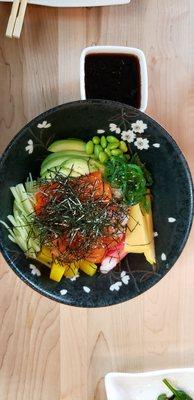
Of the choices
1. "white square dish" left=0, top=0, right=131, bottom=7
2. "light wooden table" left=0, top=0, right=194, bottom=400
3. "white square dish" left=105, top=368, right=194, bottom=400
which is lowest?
"white square dish" left=105, top=368, right=194, bottom=400

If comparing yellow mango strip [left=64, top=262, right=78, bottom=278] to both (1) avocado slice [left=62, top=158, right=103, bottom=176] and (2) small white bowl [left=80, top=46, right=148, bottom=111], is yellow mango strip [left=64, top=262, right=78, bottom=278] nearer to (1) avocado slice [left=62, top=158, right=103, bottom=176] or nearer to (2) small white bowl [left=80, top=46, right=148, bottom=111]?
(1) avocado slice [left=62, top=158, right=103, bottom=176]

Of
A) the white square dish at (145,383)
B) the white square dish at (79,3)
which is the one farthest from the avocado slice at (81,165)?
the white square dish at (145,383)

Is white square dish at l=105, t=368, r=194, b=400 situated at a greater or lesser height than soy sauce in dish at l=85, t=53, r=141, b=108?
lesser

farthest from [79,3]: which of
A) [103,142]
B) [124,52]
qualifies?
[103,142]

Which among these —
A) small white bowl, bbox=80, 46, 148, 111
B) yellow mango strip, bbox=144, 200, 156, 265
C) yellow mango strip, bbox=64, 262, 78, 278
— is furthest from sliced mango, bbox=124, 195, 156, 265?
small white bowl, bbox=80, 46, 148, 111

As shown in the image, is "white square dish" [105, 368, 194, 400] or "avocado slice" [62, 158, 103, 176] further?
"white square dish" [105, 368, 194, 400]

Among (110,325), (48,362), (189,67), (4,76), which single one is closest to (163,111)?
(189,67)

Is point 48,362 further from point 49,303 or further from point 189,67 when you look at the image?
point 189,67
